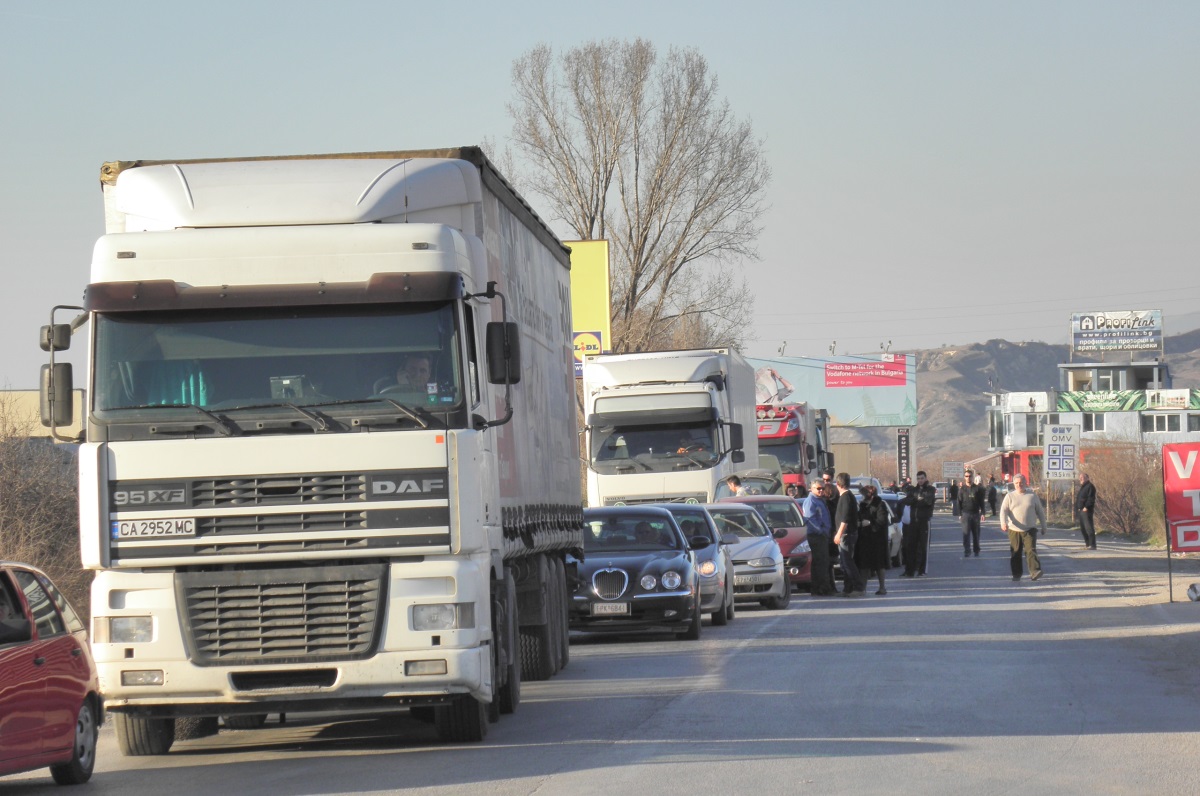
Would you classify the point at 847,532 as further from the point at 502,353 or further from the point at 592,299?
the point at 592,299

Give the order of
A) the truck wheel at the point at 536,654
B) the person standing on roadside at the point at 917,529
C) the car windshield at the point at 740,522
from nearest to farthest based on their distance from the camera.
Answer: the truck wheel at the point at 536,654
the car windshield at the point at 740,522
the person standing on roadside at the point at 917,529

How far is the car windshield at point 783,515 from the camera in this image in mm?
27719

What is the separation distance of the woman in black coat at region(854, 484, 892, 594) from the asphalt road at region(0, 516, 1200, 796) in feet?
22.8

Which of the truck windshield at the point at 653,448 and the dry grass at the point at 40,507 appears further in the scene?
the truck windshield at the point at 653,448

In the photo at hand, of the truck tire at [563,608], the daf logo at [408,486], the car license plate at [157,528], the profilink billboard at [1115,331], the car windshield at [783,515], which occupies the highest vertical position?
the profilink billboard at [1115,331]

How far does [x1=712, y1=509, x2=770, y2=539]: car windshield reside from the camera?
79.9 feet

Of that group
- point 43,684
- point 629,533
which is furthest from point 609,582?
point 43,684

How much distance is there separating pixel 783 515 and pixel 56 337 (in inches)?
748

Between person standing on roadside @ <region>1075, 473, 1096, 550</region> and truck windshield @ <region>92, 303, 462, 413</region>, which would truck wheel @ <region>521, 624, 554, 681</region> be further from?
person standing on roadside @ <region>1075, 473, 1096, 550</region>

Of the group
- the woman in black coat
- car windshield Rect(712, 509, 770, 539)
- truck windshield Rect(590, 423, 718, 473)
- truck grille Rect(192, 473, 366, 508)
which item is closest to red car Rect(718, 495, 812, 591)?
the woman in black coat

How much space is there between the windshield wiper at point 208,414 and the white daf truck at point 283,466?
0.5 inches

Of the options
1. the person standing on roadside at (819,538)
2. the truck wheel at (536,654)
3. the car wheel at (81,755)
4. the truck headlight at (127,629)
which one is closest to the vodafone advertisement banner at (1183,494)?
the person standing on roadside at (819,538)

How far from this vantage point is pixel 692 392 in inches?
1164

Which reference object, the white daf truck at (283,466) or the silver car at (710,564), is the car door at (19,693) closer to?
the white daf truck at (283,466)
